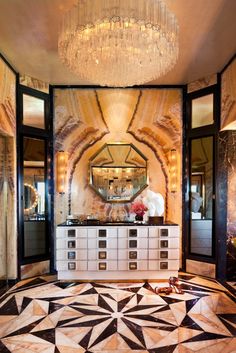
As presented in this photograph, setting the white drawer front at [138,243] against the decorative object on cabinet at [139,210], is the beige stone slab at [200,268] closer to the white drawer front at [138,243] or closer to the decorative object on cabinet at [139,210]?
the white drawer front at [138,243]

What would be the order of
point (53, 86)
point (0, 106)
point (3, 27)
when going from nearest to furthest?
1. point (3, 27)
2. point (0, 106)
3. point (53, 86)

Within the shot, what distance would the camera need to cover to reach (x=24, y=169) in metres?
4.14

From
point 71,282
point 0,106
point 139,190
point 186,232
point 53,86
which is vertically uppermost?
point 53,86

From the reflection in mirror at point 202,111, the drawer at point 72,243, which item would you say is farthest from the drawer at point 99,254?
the reflection in mirror at point 202,111

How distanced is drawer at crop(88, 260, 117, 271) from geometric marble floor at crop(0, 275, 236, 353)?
22 cm

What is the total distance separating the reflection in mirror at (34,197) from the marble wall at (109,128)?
1.35ft

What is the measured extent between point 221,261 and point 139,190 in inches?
69.5

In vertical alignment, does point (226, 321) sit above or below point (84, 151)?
below

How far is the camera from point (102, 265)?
154 inches

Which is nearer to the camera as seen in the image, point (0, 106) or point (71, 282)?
point (0, 106)

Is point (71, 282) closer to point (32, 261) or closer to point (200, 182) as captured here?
point (32, 261)

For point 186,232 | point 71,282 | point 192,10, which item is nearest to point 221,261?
point 186,232

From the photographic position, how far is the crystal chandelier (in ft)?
6.64

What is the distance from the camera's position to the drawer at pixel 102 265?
3.92m
